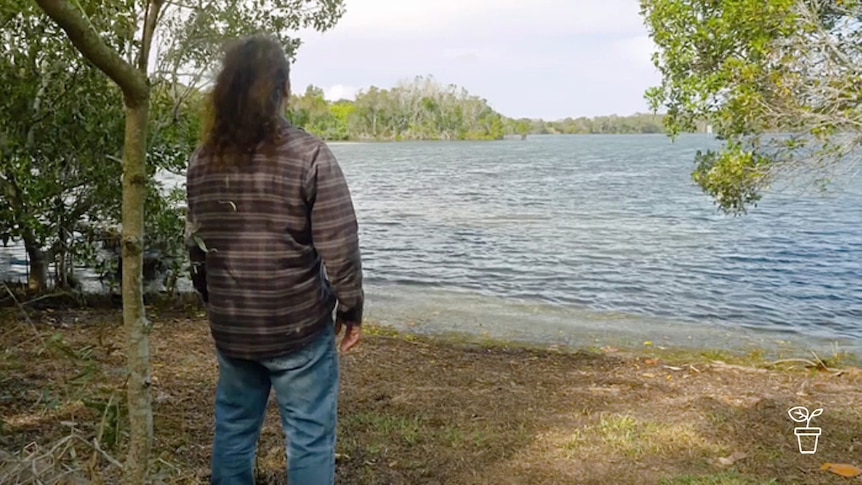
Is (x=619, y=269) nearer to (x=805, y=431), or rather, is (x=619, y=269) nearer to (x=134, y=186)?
(x=805, y=431)

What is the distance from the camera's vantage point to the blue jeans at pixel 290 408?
281 cm

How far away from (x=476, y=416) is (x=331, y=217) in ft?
9.02

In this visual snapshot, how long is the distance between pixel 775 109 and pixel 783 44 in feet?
1.93

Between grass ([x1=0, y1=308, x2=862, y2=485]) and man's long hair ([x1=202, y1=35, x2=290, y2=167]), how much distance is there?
31.6 inches

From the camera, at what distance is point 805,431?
468cm

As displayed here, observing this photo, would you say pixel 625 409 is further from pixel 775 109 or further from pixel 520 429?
pixel 775 109

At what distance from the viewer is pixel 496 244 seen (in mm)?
19328

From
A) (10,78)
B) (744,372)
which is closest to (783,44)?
(744,372)

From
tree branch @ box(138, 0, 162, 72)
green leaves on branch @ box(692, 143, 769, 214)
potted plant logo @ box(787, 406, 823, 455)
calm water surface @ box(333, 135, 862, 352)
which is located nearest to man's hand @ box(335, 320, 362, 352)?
tree branch @ box(138, 0, 162, 72)

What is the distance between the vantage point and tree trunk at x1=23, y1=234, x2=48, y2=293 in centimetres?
931

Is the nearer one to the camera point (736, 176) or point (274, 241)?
point (274, 241)

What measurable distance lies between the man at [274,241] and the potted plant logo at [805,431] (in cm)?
303

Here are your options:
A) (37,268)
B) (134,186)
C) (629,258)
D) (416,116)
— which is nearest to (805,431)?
(134,186)

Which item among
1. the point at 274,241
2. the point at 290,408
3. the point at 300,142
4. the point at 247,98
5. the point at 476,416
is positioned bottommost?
the point at 476,416
